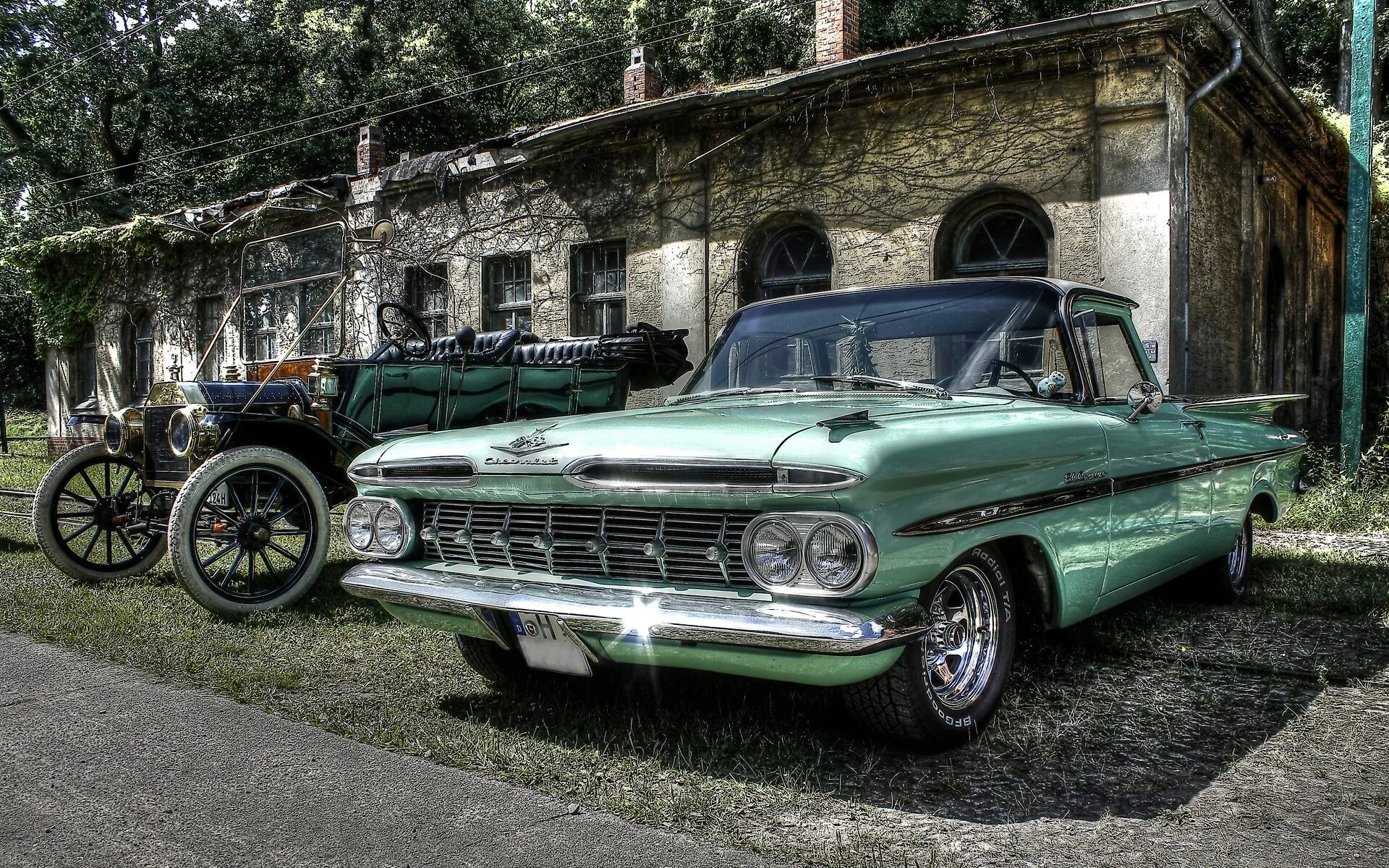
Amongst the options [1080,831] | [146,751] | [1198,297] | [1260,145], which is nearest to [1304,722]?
[1080,831]

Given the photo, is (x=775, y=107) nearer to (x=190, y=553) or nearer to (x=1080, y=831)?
(x=190, y=553)

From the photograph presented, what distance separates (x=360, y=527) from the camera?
378cm

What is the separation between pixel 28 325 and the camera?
1088 inches

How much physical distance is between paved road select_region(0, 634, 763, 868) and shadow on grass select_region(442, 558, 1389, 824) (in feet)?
1.61

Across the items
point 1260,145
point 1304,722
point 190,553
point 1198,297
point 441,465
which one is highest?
point 1260,145

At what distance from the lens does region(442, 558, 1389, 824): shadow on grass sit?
2.90m

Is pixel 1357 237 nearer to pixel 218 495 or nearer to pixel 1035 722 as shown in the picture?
pixel 1035 722

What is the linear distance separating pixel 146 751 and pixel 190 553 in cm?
198

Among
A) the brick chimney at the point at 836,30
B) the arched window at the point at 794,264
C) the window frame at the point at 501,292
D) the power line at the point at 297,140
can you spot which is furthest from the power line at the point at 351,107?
the arched window at the point at 794,264

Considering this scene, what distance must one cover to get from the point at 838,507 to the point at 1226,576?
139 inches

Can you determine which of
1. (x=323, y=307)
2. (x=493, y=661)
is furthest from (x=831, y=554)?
(x=323, y=307)

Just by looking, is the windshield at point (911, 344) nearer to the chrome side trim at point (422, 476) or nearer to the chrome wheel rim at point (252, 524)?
the chrome side trim at point (422, 476)

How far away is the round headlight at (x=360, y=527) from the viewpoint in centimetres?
376

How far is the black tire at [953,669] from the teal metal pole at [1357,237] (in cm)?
780
